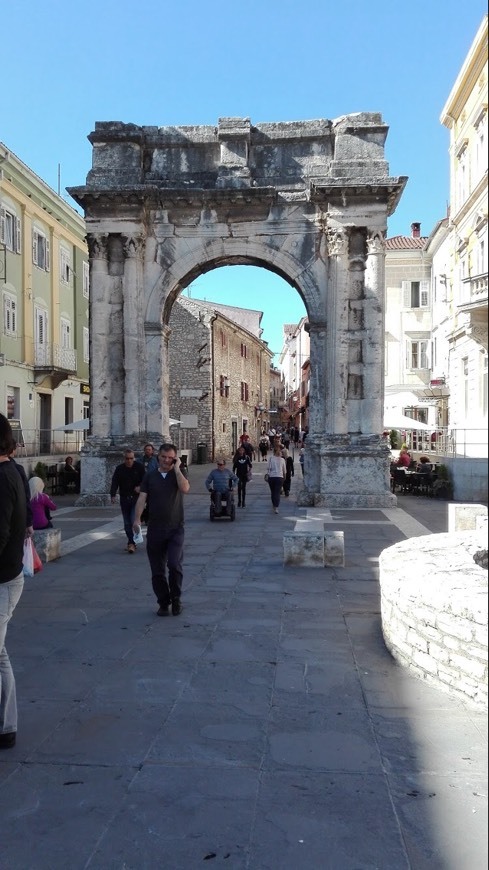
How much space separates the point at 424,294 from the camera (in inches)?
1419

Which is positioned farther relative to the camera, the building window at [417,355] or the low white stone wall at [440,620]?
the building window at [417,355]

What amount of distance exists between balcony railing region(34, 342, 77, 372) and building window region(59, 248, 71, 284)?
132 inches

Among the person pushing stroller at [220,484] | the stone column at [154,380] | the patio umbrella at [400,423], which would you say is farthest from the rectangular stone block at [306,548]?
the patio umbrella at [400,423]

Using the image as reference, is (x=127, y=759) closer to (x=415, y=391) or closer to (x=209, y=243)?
(x=209, y=243)

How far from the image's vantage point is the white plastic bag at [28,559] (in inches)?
188

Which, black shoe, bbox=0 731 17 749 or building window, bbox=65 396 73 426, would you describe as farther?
building window, bbox=65 396 73 426

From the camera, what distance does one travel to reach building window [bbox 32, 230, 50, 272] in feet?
93.8

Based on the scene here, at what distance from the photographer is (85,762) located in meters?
3.88

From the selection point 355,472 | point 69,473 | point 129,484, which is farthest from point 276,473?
point 69,473

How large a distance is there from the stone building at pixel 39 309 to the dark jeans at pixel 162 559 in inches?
720

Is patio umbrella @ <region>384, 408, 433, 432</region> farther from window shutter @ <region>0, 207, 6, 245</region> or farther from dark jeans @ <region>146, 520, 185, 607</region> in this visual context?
dark jeans @ <region>146, 520, 185, 607</region>

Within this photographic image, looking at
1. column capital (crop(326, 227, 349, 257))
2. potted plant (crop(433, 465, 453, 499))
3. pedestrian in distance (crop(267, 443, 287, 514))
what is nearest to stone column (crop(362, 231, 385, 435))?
column capital (crop(326, 227, 349, 257))

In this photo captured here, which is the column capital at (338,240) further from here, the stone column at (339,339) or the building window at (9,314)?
the building window at (9,314)

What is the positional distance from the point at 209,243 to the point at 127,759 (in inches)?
598
